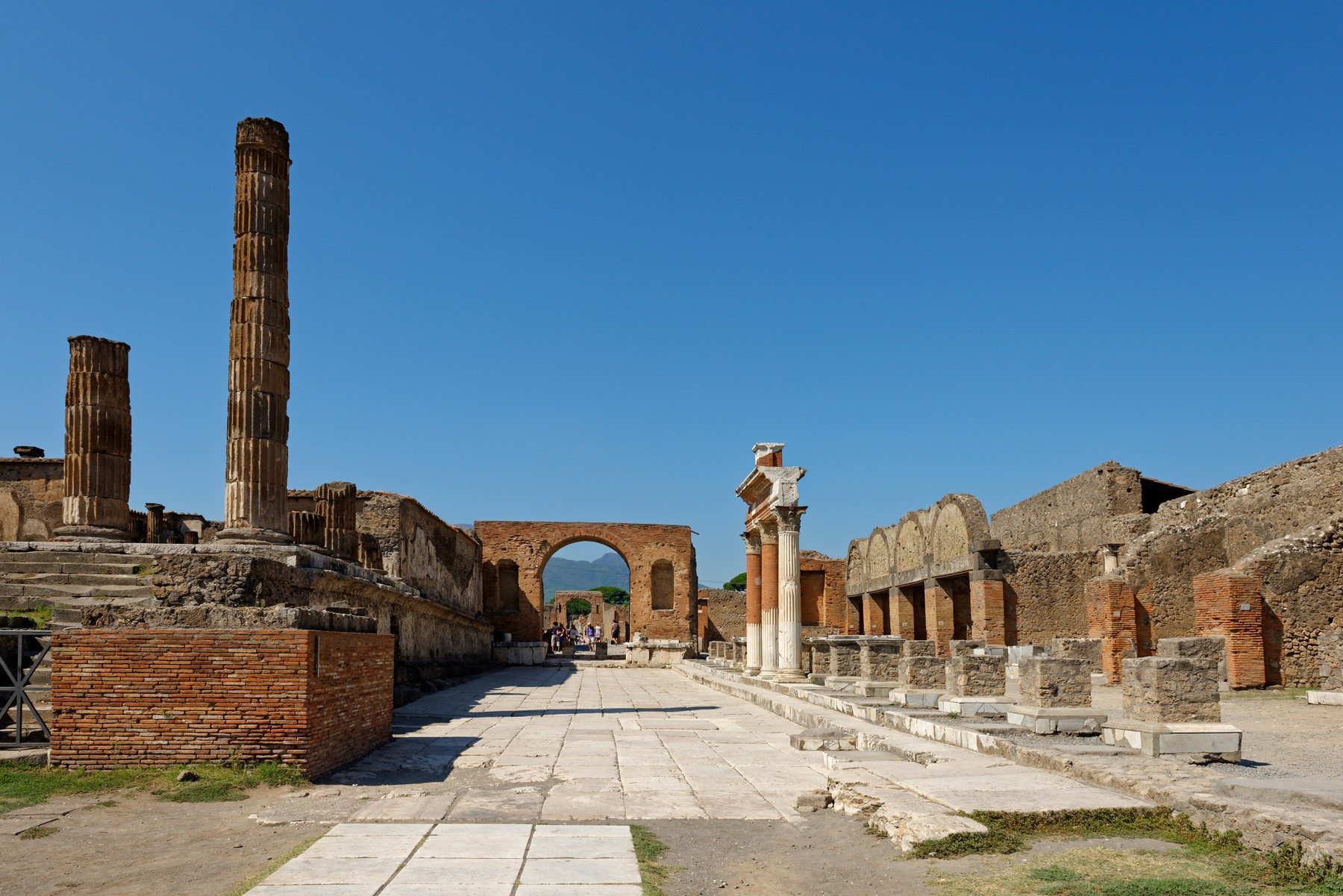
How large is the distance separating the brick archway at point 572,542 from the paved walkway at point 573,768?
2355 centimetres

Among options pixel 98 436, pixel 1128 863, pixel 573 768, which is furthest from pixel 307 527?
pixel 1128 863

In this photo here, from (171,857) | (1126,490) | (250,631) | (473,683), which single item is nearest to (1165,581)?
(1126,490)

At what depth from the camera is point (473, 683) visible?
21.9 meters

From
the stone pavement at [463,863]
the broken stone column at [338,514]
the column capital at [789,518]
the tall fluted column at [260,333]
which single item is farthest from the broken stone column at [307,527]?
the stone pavement at [463,863]

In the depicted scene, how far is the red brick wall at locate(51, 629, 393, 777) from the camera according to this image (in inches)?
282

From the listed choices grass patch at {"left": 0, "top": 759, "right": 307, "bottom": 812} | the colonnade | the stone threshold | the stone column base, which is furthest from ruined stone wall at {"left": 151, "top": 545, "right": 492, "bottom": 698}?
the stone column base

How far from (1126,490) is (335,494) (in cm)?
1725

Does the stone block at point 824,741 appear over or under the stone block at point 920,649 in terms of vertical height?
under

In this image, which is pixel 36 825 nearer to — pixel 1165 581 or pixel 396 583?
pixel 396 583

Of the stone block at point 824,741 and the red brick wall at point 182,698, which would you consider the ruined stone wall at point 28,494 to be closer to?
the red brick wall at point 182,698

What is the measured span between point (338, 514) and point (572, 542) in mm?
22229

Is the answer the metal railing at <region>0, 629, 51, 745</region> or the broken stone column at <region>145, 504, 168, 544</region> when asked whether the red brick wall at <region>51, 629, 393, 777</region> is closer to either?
the metal railing at <region>0, 629, 51, 745</region>

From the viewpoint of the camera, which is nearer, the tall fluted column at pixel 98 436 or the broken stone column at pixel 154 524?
the tall fluted column at pixel 98 436

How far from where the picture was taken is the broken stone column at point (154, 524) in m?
22.3
